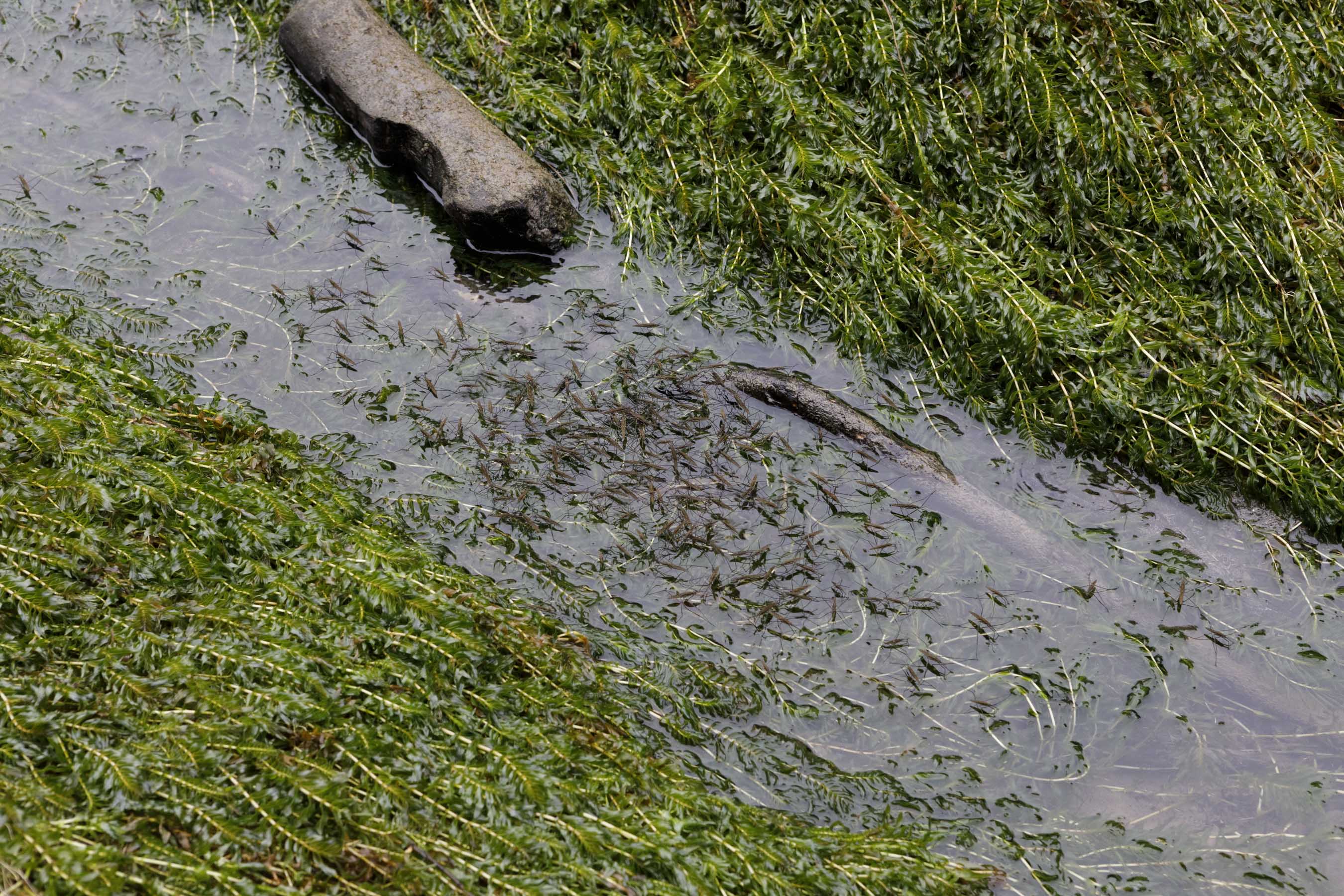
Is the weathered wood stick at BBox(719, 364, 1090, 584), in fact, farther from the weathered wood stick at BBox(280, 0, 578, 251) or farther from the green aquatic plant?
the weathered wood stick at BBox(280, 0, 578, 251)

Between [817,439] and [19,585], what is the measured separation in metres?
3.33

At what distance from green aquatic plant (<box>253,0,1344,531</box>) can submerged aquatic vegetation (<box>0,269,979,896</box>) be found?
2.44m

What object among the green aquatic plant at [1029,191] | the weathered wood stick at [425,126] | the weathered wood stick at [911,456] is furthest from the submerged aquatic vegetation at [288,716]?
the green aquatic plant at [1029,191]

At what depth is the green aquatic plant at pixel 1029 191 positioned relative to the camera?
15.8 feet

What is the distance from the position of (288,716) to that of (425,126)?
149 inches

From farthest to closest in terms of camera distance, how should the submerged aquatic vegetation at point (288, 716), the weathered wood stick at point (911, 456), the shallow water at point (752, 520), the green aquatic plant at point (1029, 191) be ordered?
the green aquatic plant at point (1029, 191), the weathered wood stick at point (911, 456), the shallow water at point (752, 520), the submerged aquatic vegetation at point (288, 716)

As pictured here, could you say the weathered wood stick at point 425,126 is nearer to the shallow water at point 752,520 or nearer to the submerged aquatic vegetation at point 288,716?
the shallow water at point 752,520

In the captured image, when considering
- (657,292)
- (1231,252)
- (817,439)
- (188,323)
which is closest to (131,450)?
(188,323)

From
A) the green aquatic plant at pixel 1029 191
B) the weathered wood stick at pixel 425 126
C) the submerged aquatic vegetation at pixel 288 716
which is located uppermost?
the green aquatic plant at pixel 1029 191

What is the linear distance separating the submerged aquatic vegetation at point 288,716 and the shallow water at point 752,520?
1.39 ft

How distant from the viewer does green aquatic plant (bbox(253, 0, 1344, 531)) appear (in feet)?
15.8

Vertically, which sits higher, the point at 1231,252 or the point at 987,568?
the point at 1231,252

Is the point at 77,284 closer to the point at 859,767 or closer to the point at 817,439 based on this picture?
the point at 817,439

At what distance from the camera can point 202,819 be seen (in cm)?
262
